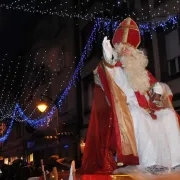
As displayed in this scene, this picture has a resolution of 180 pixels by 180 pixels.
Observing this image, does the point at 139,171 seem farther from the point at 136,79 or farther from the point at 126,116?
the point at 136,79

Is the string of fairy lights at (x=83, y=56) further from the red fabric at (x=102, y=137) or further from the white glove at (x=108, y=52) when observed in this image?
the red fabric at (x=102, y=137)

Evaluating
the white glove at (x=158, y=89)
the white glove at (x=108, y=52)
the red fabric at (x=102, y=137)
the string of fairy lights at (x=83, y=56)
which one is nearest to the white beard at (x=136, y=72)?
the white glove at (x=158, y=89)

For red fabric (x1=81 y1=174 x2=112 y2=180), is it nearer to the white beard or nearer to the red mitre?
the white beard

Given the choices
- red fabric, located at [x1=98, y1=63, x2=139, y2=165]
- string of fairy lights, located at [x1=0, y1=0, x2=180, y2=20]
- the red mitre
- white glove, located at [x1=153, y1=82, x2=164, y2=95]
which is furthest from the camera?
string of fairy lights, located at [x1=0, y1=0, x2=180, y2=20]

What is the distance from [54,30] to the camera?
23703 mm

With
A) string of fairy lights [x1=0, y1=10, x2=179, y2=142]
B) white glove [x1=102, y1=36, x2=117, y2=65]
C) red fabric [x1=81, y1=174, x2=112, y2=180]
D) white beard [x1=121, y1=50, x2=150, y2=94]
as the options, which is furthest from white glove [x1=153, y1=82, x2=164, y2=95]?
string of fairy lights [x1=0, y1=10, x2=179, y2=142]

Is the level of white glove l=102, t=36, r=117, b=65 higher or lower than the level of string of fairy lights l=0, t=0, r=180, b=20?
lower

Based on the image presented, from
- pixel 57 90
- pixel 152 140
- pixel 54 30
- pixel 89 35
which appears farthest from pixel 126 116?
pixel 54 30

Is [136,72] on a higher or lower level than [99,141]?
higher

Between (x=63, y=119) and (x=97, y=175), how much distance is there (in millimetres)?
17748

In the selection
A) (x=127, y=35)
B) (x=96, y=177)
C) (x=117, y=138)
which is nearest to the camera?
(x=96, y=177)

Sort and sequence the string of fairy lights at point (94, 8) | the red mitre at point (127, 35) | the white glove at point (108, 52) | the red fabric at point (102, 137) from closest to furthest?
the red fabric at point (102, 137) < the white glove at point (108, 52) < the red mitre at point (127, 35) < the string of fairy lights at point (94, 8)

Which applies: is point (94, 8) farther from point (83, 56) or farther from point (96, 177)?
point (96, 177)

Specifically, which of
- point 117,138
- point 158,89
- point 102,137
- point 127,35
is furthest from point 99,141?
point 127,35
